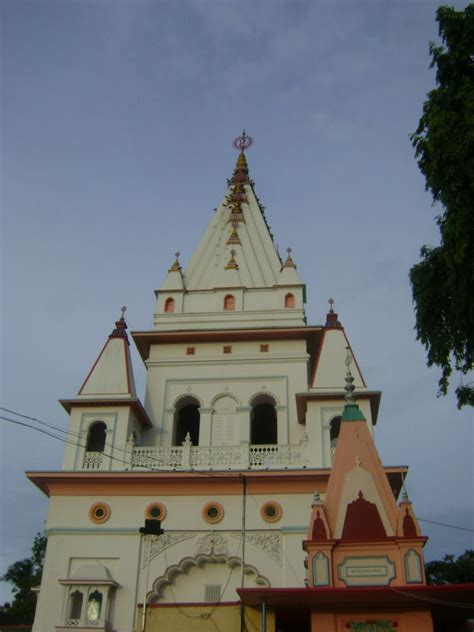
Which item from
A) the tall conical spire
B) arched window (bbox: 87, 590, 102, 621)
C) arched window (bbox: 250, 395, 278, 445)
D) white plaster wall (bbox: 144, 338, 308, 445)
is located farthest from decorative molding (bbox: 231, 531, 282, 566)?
arched window (bbox: 250, 395, 278, 445)

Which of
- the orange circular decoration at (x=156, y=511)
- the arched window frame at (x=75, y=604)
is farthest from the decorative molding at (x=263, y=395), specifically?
the arched window frame at (x=75, y=604)

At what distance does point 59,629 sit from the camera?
1828cm

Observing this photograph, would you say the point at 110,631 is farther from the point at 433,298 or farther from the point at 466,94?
the point at 466,94

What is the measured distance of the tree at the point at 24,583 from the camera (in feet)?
113

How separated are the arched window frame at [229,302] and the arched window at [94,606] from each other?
11072 mm

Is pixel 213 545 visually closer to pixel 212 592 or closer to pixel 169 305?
pixel 212 592

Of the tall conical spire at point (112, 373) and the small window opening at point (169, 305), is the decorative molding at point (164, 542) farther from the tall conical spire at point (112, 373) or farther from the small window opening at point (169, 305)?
the small window opening at point (169, 305)

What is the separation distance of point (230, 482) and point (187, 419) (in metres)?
6.55

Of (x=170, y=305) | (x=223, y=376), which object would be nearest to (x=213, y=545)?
(x=223, y=376)

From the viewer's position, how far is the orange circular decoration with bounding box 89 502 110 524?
2017 centimetres

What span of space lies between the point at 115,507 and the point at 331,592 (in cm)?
898

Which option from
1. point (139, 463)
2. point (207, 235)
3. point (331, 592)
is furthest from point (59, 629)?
point (207, 235)

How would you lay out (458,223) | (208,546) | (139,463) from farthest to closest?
(139,463) → (208,546) → (458,223)

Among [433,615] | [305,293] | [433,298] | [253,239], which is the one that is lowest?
[433,615]
